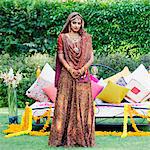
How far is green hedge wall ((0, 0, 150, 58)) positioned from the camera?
1283 centimetres

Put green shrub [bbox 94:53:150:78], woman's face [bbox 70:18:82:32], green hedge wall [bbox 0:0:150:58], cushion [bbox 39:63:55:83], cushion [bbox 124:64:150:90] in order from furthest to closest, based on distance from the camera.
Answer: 1. green hedge wall [bbox 0:0:150:58]
2. green shrub [bbox 94:53:150:78]
3. cushion [bbox 39:63:55:83]
4. cushion [bbox 124:64:150:90]
5. woman's face [bbox 70:18:82:32]

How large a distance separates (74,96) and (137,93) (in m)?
1.88

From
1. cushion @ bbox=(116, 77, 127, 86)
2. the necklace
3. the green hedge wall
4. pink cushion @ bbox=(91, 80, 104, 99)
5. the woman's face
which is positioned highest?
the green hedge wall

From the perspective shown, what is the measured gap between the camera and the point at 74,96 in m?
6.82

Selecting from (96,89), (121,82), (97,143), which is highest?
(121,82)

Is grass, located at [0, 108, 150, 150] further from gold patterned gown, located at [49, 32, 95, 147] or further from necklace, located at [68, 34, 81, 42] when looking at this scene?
necklace, located at [68, 34, 81, 42]

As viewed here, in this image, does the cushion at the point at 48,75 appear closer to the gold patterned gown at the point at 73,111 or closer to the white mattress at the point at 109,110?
the white mattress at the point at 109,110

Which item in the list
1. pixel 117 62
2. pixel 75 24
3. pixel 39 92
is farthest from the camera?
pixel 117 62

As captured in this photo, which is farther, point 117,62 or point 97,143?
point 117,62

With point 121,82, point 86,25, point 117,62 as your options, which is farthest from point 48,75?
point 86,25

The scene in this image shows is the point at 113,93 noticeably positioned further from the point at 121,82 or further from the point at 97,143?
the point at 97,143

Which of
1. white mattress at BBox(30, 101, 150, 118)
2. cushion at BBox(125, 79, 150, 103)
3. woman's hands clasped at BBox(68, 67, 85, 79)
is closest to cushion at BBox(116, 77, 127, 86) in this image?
cushion at BBox(125, 79, 150, 103)

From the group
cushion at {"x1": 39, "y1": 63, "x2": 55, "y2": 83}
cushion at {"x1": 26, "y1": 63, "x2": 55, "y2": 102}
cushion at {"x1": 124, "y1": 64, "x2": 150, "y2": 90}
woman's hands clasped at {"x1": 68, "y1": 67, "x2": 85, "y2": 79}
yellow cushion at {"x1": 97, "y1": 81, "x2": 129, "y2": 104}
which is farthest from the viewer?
cushion at {"x1": 39, "y1": 63, "x2": 55, "y2": 83}

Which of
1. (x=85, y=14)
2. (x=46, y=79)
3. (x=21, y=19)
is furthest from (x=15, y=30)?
(x=46, y=79)
